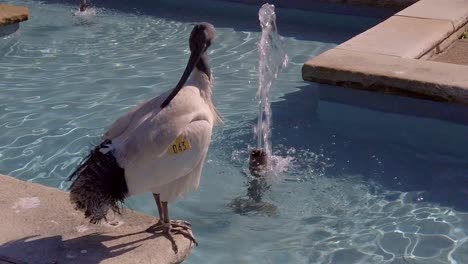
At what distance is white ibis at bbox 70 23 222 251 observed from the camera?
3.24 meters

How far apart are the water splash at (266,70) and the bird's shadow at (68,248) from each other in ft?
6.32

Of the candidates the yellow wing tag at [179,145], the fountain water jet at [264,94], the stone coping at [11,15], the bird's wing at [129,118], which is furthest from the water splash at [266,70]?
the stone coping at [11,15]

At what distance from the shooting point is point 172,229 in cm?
361

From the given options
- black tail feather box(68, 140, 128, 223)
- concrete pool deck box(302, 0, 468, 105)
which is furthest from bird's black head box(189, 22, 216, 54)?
concrete pool deck box(302, 0, 468, 105)

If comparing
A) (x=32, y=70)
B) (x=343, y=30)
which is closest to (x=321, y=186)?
(x=32, y=70)

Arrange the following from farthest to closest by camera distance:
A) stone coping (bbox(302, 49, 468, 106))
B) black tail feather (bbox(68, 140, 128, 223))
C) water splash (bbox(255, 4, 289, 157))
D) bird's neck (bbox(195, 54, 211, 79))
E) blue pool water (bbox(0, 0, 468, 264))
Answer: water splash (bbox(255, 4, 289, 157)), stone coping (bbox(302, 49, 468, 106)), blue pool water (bbox(0, 0, 468, 264)), bird's neck (bbox(195, 54, 211, 79)), black tail feather (bbox(68, 140, 128, 223))

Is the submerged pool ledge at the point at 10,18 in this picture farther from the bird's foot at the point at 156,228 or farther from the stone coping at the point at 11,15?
the bird's foot at the point at 156,228

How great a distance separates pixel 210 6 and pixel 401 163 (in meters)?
4.63

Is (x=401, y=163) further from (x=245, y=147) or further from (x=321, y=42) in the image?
(x=321, y=42)

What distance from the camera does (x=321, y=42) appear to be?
800 cm

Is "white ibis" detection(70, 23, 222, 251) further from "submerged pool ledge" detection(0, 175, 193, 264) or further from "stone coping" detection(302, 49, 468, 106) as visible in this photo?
"stone coping" detection(302, 49, 468, 106)

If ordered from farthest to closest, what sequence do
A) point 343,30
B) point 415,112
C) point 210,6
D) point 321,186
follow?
point 210,6, point 343,30, point 415,112, point 321,186

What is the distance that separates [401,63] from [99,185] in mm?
3035

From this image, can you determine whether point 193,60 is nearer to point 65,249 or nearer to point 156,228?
point 156,228
